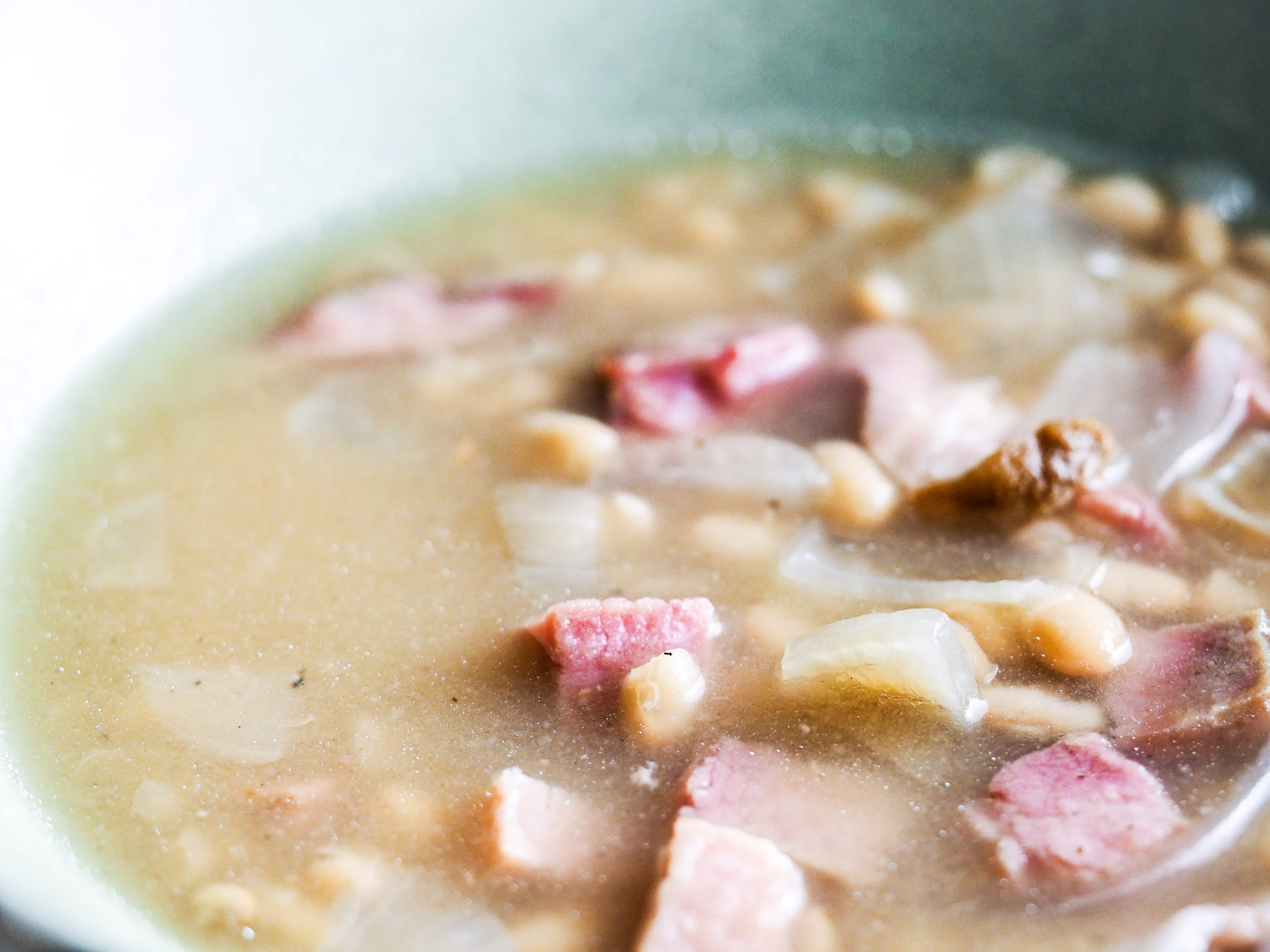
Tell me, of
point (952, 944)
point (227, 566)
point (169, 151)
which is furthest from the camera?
point (169, 151)

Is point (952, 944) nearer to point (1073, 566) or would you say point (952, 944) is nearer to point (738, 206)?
point (1073, 566)

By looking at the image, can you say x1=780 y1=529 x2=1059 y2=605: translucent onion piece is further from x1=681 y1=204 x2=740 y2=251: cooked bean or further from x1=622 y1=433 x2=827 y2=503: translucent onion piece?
x1=681 y1=204 x2=740 y2=251: cooked bean

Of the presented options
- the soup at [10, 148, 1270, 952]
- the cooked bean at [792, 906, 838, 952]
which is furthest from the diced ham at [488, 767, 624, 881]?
the cooked bean at [792, 906, 838, 952]

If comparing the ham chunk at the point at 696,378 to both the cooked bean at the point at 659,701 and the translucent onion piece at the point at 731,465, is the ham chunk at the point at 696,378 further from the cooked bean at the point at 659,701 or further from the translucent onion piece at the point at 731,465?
the cooked bean at the point at 659,701

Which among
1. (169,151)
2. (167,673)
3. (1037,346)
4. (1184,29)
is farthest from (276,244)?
(1184,29)

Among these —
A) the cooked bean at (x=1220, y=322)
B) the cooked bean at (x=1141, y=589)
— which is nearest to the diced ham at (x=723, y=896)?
the cooked bean at (x=1141, y=589)

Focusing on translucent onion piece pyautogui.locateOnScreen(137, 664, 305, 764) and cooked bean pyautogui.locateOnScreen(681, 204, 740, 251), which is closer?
translucent onion piece pyautogui.locateOnScreen(137, 664, 305, 764)

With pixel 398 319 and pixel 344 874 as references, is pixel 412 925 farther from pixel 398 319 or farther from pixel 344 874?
pixel 398 319
